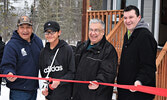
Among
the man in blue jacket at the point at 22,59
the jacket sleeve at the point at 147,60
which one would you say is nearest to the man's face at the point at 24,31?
the man in blue jacket at the point at 22,59

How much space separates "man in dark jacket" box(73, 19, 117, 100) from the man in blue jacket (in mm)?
858

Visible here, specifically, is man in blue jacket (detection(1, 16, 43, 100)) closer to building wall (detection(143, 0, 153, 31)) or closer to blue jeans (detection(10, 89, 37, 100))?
blue jeans (detection(10, 89, 37, 100))

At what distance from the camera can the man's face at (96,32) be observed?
279 centimetres

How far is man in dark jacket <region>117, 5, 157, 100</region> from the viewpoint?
2490 mm

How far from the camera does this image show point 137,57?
2607 mm

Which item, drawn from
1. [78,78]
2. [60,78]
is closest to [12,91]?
[60,78]

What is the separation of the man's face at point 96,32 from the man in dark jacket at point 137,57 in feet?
1.24

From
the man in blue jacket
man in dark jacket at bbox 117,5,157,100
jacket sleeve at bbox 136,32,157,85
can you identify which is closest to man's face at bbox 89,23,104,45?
man in dark jacket at bbox 117,5,157,100

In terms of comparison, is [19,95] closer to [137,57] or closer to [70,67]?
[70,67]

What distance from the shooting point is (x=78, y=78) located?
116 inches

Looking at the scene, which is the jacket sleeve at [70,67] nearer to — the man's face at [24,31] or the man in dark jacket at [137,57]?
the man in dark jacket at [137,57]

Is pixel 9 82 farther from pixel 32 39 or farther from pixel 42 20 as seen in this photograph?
pixel 42 20

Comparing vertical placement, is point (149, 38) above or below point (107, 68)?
above

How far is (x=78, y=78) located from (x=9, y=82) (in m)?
1.15
